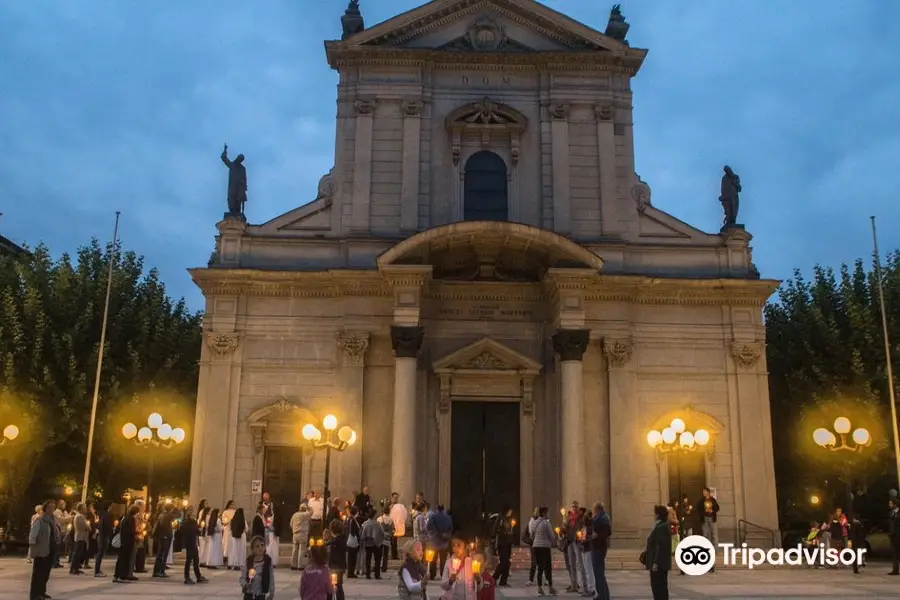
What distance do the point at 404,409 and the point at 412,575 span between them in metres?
13.5

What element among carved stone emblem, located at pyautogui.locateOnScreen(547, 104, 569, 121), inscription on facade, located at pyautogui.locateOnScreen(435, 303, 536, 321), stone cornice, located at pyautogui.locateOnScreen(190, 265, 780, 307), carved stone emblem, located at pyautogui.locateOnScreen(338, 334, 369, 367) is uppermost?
carved stone emblem, located at pyautogui.locateOnScreen(547, 104, 569, 121)

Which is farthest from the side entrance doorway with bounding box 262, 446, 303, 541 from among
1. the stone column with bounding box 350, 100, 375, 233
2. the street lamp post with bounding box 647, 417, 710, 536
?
the street lamp post with bounding box 647, 417, 710, 536

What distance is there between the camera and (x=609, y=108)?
28656 mm

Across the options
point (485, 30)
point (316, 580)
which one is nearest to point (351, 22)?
point (485, 30)

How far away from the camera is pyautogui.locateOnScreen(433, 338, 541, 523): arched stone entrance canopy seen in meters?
26.1

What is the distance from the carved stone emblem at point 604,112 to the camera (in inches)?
1126

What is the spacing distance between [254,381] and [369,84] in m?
10.5

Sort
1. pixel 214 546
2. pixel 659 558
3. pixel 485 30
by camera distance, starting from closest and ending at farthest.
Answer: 1. pixel 659 558
2. pixel 214 546
3. pixel 485 30

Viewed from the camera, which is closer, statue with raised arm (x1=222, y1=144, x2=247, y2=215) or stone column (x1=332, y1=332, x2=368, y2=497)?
stone column (x1=332, y1=332, x2=368, y2=497)

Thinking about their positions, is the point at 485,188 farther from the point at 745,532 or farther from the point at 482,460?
the point at 745,532

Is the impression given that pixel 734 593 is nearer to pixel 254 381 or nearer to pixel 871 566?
pixel 871 566

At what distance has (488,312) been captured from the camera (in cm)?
2703

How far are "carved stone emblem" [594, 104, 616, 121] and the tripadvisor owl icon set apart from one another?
14079 mm

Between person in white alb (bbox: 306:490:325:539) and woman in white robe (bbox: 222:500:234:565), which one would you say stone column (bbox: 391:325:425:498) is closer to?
person in white alb (bbox: 306:490:325:539)
